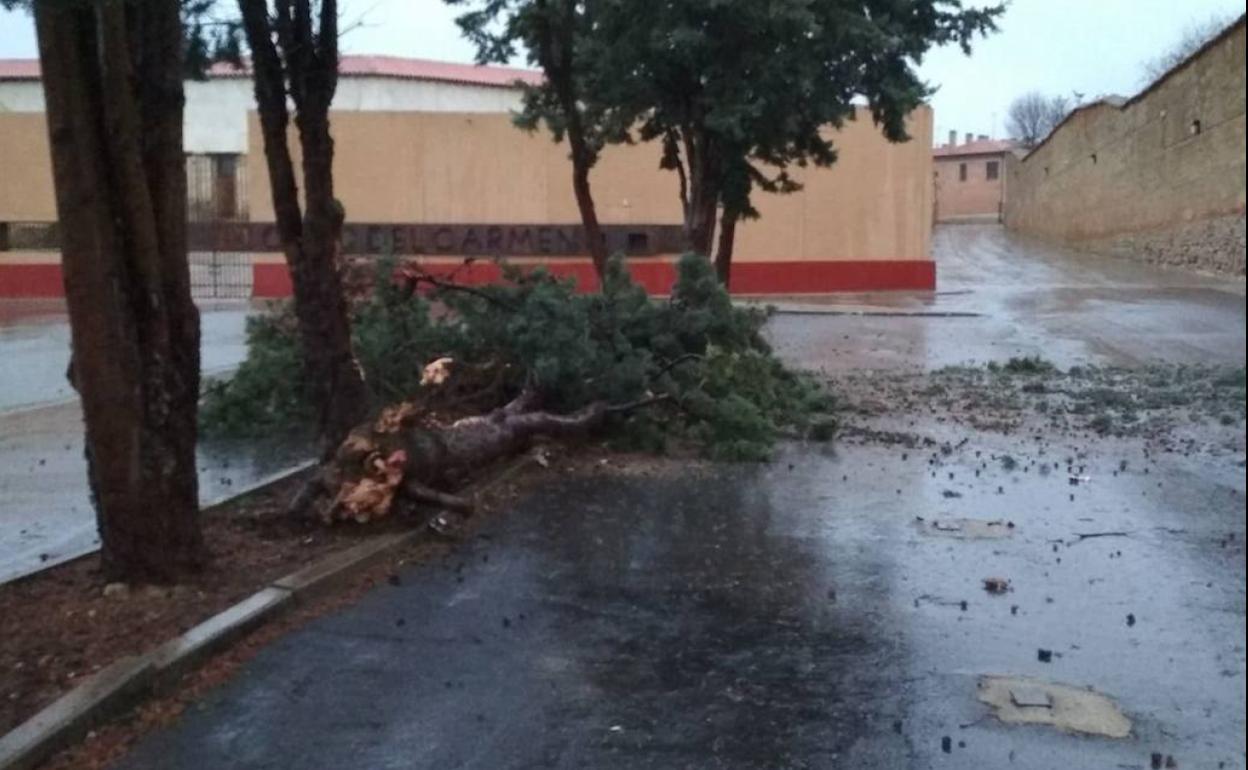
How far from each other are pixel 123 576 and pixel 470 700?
203cm

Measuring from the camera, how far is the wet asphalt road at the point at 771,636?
5.34 metres

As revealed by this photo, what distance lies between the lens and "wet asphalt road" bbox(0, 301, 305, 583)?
28.5 ft

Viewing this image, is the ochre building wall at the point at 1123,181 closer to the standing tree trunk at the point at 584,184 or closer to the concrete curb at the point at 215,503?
the standing tree trunk at the point at 584,184

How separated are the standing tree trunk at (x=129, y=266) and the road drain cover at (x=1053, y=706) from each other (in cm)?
376

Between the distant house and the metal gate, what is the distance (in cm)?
5895

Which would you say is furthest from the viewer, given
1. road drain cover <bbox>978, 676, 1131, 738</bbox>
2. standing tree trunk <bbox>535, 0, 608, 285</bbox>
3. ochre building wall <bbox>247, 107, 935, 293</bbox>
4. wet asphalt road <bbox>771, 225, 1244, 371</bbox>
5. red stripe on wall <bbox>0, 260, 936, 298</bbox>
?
ochre building wall <bbox>247, 107, 935, 293</bbox>

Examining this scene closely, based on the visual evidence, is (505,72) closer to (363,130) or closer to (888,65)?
(363,130)

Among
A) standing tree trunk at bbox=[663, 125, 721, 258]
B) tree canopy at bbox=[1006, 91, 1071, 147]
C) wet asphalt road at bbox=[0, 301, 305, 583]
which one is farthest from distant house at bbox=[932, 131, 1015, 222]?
wet asphalt road at bbox=[0, 301, 305, 583]

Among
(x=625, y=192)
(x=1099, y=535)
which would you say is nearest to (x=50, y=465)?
(x=1099, y=535)

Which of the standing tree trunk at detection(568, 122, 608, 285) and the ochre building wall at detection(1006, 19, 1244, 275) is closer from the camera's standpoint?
the standing tree trunk at detection(568, 122, 608, 285)

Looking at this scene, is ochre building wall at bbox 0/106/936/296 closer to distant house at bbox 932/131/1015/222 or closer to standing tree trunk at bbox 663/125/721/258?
standing tree trunk at bbox 663/125/721/258

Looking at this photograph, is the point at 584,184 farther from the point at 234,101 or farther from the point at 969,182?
the point at 969,182

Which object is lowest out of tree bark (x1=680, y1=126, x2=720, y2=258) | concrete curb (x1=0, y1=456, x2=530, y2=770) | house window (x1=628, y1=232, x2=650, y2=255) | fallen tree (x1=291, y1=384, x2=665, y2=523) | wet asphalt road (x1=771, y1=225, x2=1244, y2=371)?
wet asphalt road (x1=771, y1=225, x2=1244, y2=371)

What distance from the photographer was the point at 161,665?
19.5ft
